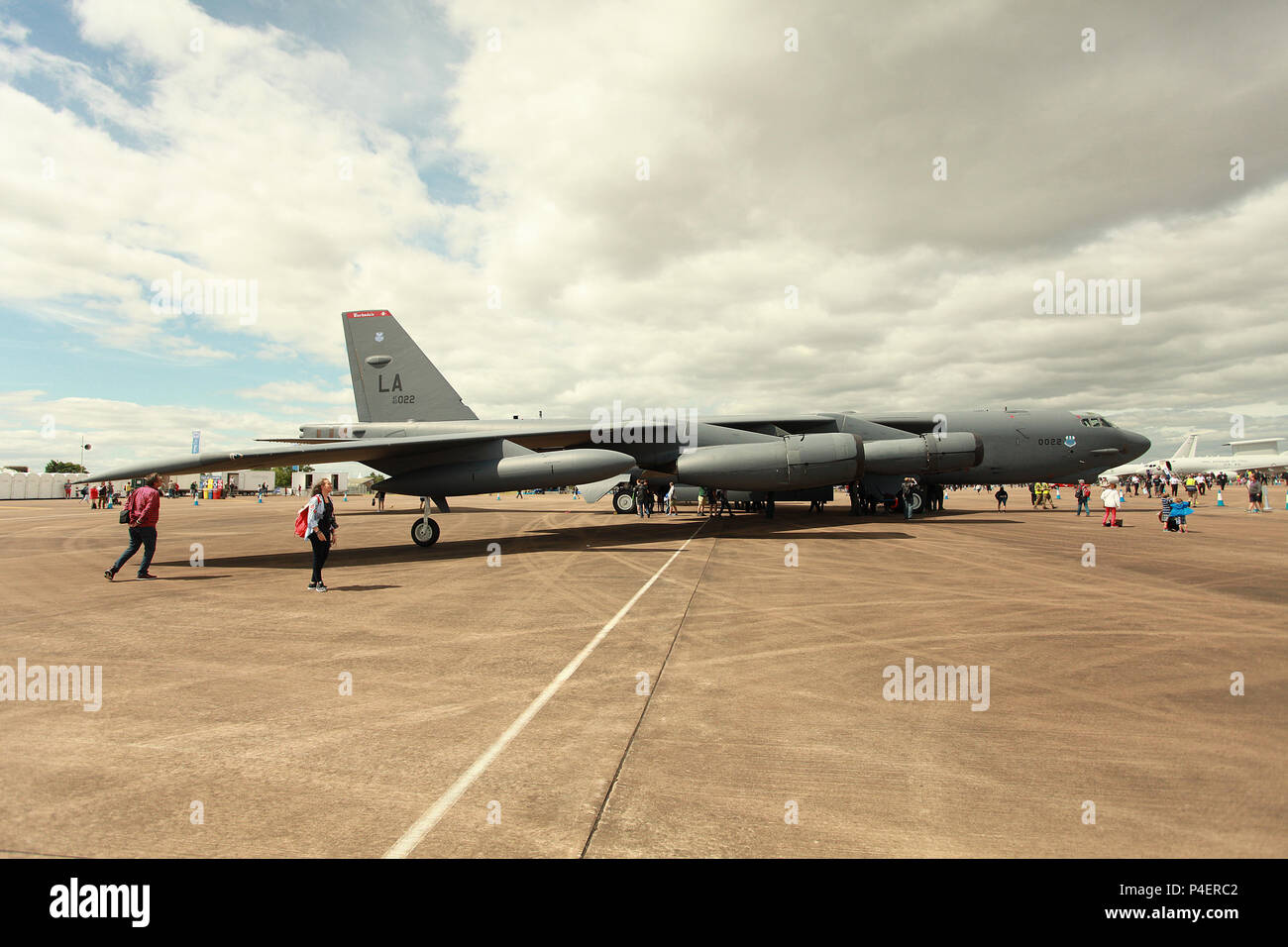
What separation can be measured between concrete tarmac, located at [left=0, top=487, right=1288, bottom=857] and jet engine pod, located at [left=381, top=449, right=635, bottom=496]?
4.60 m

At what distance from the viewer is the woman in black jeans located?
9.46m

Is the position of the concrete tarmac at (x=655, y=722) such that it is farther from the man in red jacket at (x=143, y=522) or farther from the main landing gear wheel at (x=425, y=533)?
the main landing gear wheel at (x=425, y=533)

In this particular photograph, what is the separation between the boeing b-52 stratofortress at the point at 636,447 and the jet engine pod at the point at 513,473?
3 cm

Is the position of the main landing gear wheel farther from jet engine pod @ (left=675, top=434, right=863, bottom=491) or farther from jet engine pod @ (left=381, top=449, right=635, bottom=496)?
jet engine pod @ (left=675, top=434, right=863, bottom=491)

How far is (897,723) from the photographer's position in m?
4.20

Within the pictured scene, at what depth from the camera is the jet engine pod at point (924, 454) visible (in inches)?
719

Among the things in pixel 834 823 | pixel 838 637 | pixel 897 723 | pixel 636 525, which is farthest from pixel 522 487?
pixel 834 823

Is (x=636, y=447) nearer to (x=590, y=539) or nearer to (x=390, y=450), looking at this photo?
(x=590, y=539)

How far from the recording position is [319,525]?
962 cm

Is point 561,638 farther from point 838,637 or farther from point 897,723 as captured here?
point 897,723

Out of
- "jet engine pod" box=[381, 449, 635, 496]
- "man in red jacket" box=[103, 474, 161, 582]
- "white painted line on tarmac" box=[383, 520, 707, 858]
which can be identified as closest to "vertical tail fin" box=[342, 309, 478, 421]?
"jet engine pod" box=[381, 449, 635, 496]

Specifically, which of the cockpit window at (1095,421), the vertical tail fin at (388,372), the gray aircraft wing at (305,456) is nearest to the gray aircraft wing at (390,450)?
the gray aircraft wing at (305,456)

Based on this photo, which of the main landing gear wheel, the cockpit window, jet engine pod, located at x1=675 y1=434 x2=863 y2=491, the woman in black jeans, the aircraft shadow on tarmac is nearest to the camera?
the woman in black jeans
